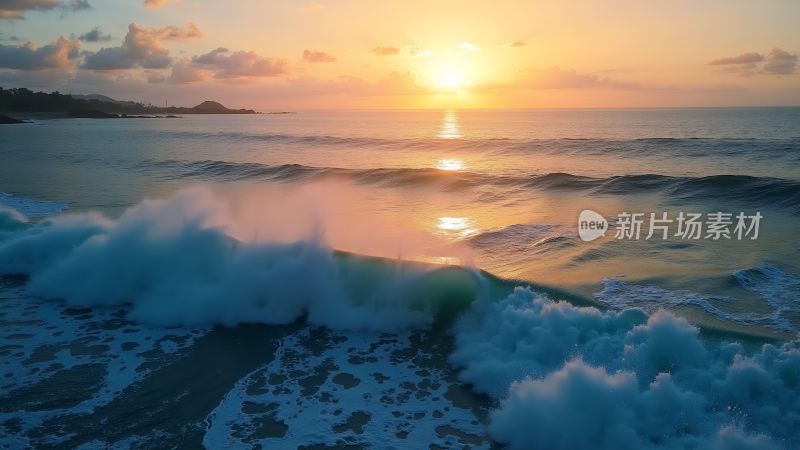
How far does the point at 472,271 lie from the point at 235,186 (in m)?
16.1

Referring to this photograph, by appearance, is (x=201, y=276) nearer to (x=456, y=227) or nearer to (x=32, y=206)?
(x=456, y=227)

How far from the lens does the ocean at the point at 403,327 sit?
5422mm

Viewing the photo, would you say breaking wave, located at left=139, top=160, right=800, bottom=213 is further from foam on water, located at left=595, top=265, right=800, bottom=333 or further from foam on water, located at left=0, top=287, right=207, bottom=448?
foam on water, located at left=0, top=287, right=207, bottom=448

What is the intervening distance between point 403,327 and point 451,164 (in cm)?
1987

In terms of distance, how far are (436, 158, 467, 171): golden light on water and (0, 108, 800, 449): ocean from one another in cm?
991

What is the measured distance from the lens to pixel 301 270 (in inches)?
354

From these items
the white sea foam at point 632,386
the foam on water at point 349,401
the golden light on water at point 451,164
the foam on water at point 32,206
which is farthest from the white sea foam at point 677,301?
the golden light on water at point 451,164

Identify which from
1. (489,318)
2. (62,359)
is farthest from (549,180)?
(62,359)

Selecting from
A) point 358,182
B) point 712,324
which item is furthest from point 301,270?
point 358,182

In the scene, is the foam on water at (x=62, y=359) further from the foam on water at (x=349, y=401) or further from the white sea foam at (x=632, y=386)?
the white sea foam at (x=632, y=386)

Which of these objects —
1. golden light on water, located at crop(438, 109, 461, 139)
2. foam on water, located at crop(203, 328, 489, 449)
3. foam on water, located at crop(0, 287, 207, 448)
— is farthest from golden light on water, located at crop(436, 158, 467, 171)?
foam on water, located at crop(0, 287, 207, 448)

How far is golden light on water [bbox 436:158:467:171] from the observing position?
2536cm

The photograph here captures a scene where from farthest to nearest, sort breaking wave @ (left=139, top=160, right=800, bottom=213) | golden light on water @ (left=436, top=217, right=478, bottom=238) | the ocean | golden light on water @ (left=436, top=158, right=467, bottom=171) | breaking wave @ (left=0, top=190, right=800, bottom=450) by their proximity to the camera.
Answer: golden light on water @ (left=436, top=158, right=467, bottom=171) → breaking wave @ (left=139, top=160, right=800, bottom=213) → golden light on water @ (left=436, top=217, right=478, bottom=238) → the ocean → breaking wave @ (left=0, top=190, right=800, bottom=450)

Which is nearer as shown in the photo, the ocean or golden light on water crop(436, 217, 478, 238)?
the ocean
